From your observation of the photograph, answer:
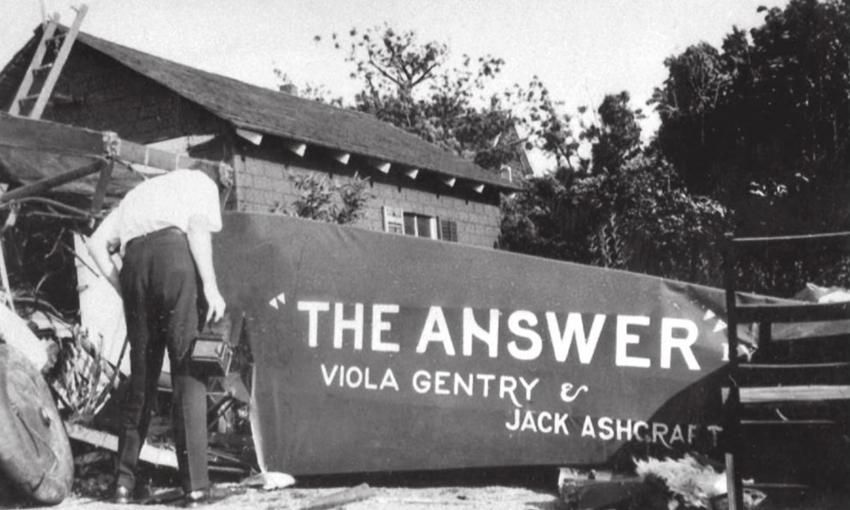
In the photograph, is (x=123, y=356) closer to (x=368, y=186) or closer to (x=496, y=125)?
(x=368, y=186)

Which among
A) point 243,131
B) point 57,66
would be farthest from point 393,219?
point 57,66

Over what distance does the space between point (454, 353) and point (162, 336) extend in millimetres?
1740

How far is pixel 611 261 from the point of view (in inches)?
768

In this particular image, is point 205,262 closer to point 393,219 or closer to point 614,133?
point 393,219

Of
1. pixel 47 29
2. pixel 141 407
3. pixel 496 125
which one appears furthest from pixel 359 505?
pixel 496 125

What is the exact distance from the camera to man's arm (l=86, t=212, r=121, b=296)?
5176 mm

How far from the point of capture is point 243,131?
42.2 ft

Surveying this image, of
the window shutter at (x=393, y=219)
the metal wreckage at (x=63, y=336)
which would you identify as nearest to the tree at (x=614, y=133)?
the window shutter at (x=393, y=219)

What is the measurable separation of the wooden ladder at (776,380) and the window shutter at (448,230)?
13793mm

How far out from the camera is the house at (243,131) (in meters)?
13.3

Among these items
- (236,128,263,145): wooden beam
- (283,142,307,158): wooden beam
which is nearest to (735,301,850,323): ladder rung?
(236,128,263,145): wooden beam

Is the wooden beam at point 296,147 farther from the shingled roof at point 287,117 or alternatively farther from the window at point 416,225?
the window at point 416,225

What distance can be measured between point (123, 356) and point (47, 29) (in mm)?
7864

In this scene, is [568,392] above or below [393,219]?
below
